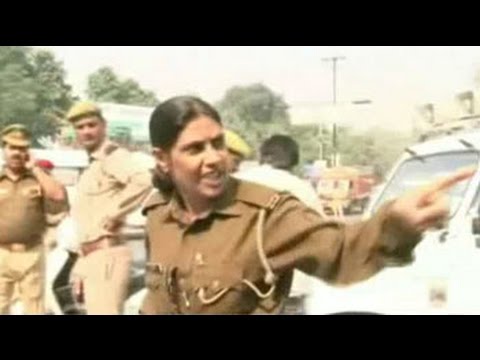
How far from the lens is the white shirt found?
5578 mm

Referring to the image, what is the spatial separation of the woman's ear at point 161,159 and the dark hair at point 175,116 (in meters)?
0.02

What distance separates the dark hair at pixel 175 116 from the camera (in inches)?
220

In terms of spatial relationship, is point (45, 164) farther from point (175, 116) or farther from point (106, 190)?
point (175, 116)

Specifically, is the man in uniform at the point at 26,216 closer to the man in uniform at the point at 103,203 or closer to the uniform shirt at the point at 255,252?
the man in uniform at the point at 103,203

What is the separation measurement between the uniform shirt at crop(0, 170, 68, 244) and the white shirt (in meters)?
0.75

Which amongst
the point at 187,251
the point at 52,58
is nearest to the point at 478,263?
the point at 187,251

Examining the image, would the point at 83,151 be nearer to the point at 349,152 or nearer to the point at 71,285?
the point at 71,285

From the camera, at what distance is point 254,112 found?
5605 millimetres

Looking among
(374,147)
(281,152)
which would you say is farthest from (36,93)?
(374,147)

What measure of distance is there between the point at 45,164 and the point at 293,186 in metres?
0.96

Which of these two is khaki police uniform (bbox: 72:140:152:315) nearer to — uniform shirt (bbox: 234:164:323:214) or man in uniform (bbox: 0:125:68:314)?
man in uniform (bbox: 0:125:68:314)

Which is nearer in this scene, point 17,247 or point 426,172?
point 426,172

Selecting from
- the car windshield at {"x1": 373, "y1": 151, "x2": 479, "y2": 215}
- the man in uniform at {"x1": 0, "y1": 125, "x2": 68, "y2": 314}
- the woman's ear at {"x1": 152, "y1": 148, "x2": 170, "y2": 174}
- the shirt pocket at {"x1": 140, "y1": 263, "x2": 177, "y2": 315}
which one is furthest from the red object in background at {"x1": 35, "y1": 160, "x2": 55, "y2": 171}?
the car windshield at {"x1": 373, "y1": 151, "x2": 479, "y2": 215}

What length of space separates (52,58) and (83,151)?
38cm
